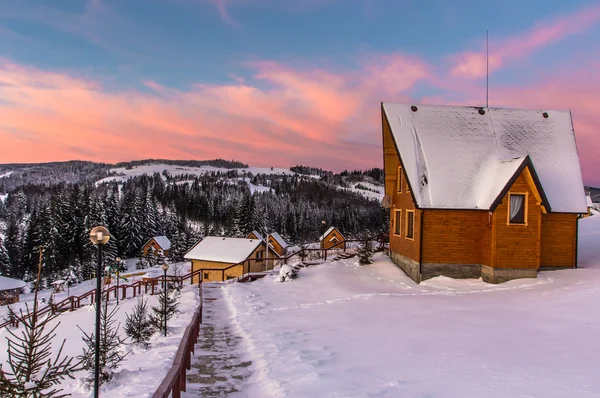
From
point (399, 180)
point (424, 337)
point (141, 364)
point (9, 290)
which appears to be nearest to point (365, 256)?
point (399, 180)

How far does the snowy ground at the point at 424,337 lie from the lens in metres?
5.98

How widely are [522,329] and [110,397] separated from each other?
8927 millimetres

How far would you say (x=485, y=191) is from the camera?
55.5 feet

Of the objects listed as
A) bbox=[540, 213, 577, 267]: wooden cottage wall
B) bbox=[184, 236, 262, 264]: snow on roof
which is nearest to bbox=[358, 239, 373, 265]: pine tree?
bbox=[540, 213, 577, 267]: wooden cottage wall

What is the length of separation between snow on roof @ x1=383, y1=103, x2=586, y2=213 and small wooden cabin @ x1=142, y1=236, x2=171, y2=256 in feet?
183

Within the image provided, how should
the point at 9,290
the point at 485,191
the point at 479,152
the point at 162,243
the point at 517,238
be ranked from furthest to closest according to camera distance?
the point at 162,243 → the point at 9,290 → the point at 479,152 → the point at 485,191 → the point at 517,238

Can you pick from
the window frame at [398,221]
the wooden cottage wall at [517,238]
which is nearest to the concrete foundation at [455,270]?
the wooden cottage wall at [517,238]

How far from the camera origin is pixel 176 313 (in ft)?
45.2

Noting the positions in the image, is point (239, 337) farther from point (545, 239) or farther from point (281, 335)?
point (545, 239)

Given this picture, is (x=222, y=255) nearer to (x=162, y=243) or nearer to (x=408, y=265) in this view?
(x=408, y=265)

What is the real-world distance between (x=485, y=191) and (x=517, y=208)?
1.47 metres

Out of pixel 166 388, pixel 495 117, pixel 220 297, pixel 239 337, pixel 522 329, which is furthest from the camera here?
pixel 495 117

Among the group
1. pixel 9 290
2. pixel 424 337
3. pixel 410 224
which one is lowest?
pixel 9 290

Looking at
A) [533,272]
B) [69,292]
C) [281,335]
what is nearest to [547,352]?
[281,335]
